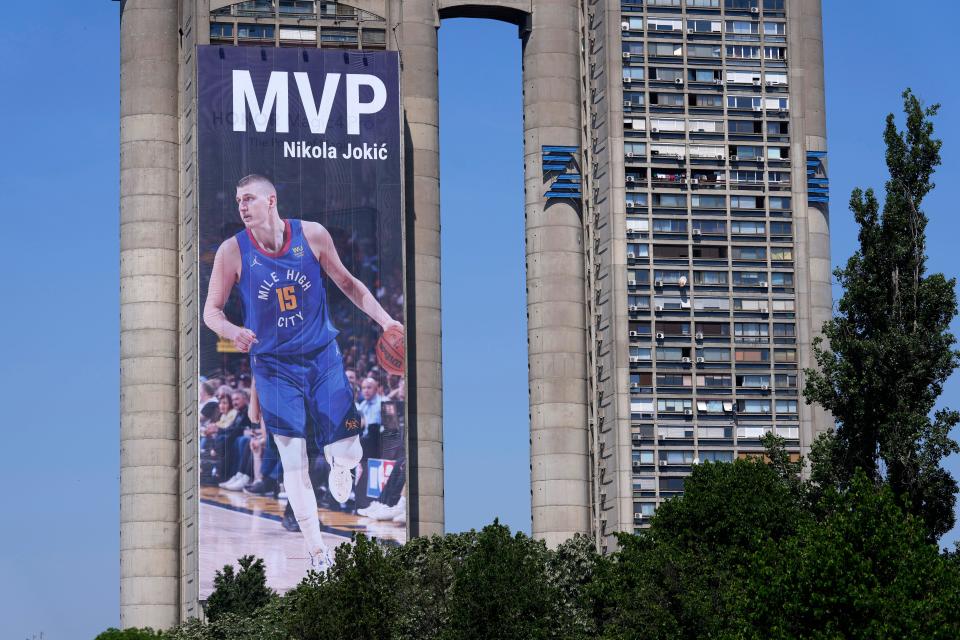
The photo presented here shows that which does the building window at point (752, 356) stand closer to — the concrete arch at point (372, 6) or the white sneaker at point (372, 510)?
the white sneaker at point (372, 510)

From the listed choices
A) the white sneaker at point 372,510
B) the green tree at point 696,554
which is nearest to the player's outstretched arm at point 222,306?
the white sneaker at point 372,510

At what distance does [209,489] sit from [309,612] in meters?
61.7

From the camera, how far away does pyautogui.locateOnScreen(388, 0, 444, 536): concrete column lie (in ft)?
625

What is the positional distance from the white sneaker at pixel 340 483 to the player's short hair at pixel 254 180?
26350 mm

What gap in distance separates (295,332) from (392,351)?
914 cm

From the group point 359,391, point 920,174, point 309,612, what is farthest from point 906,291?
point 359,391

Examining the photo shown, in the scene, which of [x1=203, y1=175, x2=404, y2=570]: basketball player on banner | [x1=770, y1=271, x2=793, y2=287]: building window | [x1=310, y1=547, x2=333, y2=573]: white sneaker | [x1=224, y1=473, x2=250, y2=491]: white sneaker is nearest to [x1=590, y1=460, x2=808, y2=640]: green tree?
[x1=310, y1=547, x2=333, y2=573]: white sneaker

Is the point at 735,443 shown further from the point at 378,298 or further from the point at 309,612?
the point at 309,612

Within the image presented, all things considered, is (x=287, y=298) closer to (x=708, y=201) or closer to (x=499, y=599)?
(x=708, y=201)

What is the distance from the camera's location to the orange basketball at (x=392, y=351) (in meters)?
180

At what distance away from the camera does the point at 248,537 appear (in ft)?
571

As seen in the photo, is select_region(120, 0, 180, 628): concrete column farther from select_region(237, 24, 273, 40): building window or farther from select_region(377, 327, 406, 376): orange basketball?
select_region(377, 327, 406, 376): orange basketball

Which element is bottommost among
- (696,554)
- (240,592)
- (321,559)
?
(696,554)

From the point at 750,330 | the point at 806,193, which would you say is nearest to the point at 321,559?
the point at 750,330
